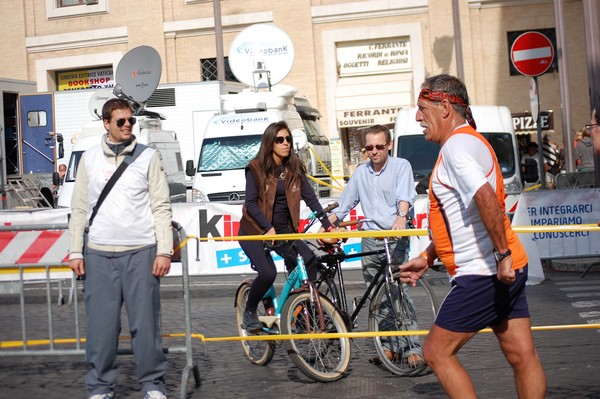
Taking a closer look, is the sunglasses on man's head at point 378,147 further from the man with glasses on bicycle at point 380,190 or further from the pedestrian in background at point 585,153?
the pedestrian in background at point 585,153

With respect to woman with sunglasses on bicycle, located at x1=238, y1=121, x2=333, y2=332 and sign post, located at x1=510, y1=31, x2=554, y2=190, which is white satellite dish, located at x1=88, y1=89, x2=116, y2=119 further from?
woman with sunglasses on bicycle, located at x1=238, y1=121, x2=333, y2=332

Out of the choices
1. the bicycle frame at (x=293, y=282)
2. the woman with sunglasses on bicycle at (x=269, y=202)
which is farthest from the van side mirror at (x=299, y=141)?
the bicycle frame at (x=293, y=282)

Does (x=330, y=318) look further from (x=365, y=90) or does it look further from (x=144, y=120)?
(x=365, y=90)

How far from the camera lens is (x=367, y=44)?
38.8 metres

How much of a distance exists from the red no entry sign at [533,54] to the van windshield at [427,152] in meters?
1.27

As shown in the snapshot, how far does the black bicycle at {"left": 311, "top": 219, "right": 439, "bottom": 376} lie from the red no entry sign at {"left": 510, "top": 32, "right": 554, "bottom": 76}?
11209mm

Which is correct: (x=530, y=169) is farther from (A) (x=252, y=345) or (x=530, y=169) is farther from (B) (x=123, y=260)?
(B) (x=123, y=260)

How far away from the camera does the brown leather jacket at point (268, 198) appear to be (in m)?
8.63

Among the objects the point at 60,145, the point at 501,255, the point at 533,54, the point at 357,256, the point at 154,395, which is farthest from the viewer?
the point at 60,145

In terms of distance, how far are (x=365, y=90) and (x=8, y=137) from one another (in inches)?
508

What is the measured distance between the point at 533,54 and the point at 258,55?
7.44 metres


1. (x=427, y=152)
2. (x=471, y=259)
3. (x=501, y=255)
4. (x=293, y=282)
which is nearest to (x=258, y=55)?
(x=427, y=152)

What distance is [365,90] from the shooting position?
126 feet

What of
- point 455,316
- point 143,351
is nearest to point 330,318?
point 143,351
